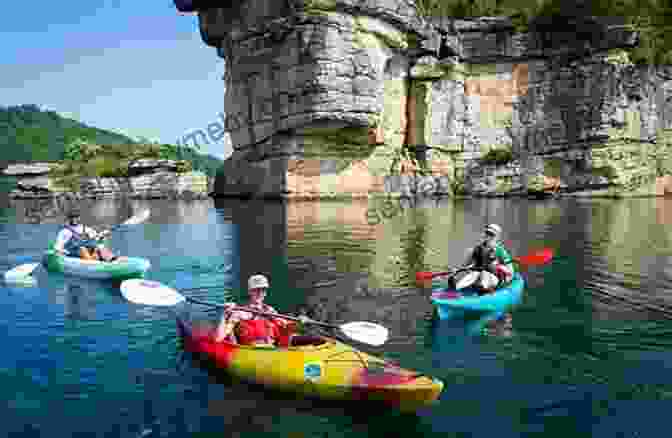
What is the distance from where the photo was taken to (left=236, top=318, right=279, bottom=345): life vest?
6738mm

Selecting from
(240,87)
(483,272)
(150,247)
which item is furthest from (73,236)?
(240,87)

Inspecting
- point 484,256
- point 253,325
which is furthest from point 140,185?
point 253,325

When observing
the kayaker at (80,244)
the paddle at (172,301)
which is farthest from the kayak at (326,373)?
the kayaker at (80,244)

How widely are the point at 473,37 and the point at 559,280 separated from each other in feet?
101

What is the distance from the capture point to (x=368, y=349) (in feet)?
24.4

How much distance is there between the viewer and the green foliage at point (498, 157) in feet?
A: 126

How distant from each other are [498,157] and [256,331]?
113ft

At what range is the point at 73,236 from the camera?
41.9 feet

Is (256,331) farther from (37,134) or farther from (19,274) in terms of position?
(37,134)

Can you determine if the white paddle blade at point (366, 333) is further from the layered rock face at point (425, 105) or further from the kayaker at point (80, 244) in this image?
the layered rock face at point (425, 105)

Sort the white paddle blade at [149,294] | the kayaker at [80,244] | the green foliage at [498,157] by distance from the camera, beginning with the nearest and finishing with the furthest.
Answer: the white paddle blade at [149,294]
the kayaker at [80,244]
the green foliage at [498,157]

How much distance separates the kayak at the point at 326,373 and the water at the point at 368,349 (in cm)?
17

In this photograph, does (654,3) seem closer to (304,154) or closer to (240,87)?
(304,154)

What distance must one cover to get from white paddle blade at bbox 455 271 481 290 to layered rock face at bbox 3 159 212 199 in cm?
3379
